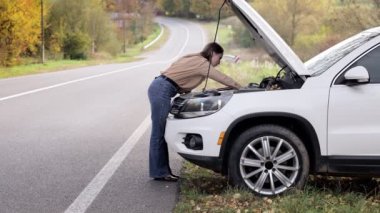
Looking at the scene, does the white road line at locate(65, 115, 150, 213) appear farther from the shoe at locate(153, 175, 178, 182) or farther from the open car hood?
the open car hood

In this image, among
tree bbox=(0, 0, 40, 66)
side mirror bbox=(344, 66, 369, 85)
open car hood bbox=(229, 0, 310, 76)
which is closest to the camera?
side mirror bbox=(344, 66, 369, 85)

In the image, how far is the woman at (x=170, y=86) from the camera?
230 inches

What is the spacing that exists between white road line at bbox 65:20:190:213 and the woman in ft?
2.01

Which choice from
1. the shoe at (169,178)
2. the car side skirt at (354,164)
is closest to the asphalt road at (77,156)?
the shoe at (169,178)

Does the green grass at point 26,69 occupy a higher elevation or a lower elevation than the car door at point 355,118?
lower

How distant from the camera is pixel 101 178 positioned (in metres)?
6.17

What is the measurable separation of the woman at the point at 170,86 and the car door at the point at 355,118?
1.17 metres

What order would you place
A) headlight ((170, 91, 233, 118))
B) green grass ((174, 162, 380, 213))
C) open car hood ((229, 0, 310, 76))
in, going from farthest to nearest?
headlight ((170, 91, 233, 118)) < open car hood ((229, 0, 310, 76)) < green grass ((174, 162, 380, 213))

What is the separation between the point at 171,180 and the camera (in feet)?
20.0

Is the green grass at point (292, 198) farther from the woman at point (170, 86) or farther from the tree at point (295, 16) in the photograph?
the tree at point (295, 16)

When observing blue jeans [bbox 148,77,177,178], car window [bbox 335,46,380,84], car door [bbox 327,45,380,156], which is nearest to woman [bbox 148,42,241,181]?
blue jeans [bbox 148,77,177,178]

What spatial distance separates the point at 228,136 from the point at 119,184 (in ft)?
4.95

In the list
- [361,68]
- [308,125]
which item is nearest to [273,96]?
[308,125]

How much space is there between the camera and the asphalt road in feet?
17.3
